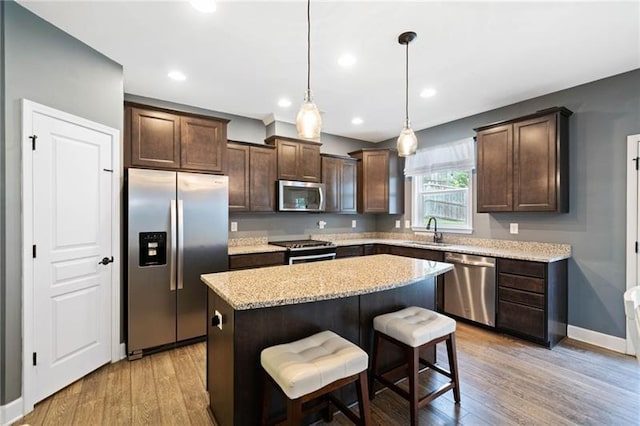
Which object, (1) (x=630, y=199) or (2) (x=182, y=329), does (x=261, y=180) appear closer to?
(2) (x=182, y=329)

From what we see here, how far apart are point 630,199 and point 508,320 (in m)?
1.66

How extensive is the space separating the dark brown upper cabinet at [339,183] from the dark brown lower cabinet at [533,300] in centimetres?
235

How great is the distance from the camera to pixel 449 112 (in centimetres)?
411

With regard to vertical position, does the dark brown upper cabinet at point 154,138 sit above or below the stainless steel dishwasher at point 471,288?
above

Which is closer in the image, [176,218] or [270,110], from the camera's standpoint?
[176,218]

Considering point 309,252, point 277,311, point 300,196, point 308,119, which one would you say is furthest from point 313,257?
point 308,119

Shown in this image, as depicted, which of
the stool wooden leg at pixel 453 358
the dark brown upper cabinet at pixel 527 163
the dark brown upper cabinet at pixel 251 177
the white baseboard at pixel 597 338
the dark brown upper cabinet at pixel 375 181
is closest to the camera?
the stool wooden leg at pixel 453 358

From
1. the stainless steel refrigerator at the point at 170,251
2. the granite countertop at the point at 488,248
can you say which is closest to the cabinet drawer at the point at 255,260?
the granite countertop at the point at 488,248

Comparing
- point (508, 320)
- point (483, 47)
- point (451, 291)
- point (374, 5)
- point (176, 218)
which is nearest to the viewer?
point (374, 5)

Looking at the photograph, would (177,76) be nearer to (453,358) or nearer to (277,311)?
(277,311)

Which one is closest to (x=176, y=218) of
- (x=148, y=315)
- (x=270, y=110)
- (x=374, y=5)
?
(x=148, y=315)

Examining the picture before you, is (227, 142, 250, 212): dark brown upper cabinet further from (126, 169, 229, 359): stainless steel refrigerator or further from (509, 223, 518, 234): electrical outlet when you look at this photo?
(509, 223, 518, 234): electrical outlet

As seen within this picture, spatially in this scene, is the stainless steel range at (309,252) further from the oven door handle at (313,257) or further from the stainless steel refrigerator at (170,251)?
the stainless steel refrigerator at (170,251)

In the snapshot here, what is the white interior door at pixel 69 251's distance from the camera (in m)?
2.16
